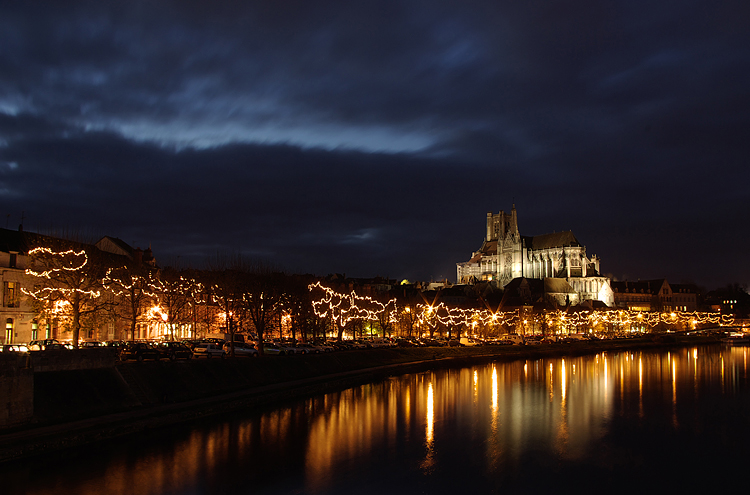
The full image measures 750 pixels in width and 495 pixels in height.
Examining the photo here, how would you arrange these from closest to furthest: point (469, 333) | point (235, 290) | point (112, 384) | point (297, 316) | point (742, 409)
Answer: point (112, 384) < point (742, 409) < point (235, 290) < point (297, 316) < point (469, 333)

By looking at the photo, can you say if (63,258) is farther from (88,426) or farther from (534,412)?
(534,412)

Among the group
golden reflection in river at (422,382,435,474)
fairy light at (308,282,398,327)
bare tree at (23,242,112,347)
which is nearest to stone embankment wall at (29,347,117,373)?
bare tree at (23,242,112,347)

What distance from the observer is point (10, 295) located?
175 ft

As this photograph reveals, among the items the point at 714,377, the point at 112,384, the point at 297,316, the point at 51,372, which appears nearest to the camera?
the point at 51,372

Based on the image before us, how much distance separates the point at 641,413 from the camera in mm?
47719

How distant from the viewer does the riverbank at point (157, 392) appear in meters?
29.5

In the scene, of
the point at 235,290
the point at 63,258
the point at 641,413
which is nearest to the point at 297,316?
the point at 235,290

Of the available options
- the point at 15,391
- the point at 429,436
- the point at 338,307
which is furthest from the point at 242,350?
the point at 15,391

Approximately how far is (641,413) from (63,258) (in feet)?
162

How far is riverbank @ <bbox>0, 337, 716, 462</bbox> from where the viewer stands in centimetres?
2945

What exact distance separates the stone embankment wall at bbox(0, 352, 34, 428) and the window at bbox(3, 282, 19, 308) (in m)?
25.9

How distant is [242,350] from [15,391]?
29.3m

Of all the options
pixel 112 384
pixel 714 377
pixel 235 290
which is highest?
pixel 235 290

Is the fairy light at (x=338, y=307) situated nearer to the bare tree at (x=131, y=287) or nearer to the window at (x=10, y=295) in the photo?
the bare tree at (x=131, y=287)
